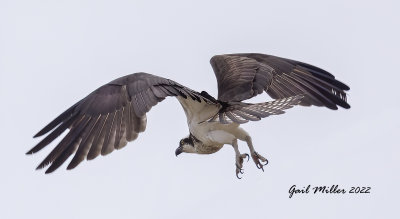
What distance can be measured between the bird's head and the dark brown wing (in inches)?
25.7

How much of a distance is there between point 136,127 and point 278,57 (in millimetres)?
3579

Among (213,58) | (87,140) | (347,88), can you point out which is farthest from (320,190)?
(87,140)

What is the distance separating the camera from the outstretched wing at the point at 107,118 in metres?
11.6

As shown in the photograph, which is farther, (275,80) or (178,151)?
(275,80)

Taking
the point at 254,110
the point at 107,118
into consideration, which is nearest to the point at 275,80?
the point at 254,110

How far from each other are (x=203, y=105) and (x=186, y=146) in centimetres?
60

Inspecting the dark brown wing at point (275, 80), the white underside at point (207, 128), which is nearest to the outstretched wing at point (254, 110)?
the white underside at point (207, 128)

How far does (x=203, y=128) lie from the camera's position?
43.1 feet

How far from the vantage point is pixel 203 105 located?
1322cm

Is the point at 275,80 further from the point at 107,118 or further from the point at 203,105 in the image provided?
the point at 107,118

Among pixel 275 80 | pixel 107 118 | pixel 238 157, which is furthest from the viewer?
pixel 275 80

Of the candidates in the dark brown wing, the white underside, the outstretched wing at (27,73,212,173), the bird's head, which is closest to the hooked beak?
the bird's head

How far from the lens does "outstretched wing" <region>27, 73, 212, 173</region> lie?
38.1 ft

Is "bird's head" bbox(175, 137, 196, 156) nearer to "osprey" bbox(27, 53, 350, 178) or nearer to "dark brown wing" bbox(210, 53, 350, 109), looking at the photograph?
"osprey" bbox(27, 53, 350, 178)
